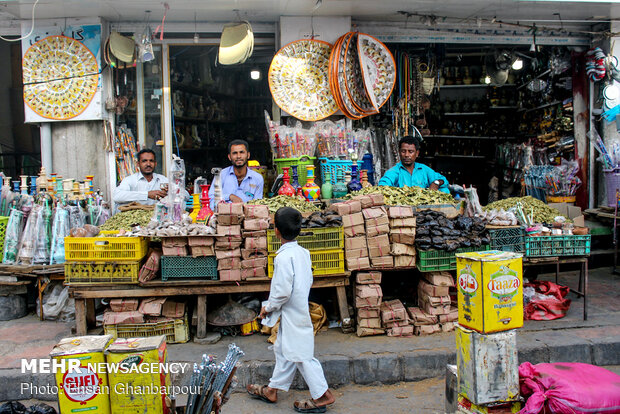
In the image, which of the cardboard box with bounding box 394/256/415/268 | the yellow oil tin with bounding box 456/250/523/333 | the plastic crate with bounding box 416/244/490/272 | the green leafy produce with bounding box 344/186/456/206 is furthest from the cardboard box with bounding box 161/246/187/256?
the yellow oil tin with bounding box 456/250/523/333

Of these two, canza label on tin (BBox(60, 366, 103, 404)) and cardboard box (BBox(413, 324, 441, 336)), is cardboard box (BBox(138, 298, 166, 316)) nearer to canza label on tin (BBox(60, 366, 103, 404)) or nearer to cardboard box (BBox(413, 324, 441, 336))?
canza label on tin (BBox(60, 366, 103, 404))

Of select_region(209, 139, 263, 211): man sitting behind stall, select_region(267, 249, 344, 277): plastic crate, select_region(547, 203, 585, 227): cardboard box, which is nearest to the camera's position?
select_region(267, 249, 344, 277): plastic crate

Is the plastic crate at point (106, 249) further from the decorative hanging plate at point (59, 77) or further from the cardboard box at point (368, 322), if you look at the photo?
the decorative hanging plate at point (59, 77)

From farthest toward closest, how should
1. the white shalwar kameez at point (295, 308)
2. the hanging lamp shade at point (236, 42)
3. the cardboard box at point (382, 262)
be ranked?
the hanging lamp shade at point (236, 42) → the cardboard box at point (382, 262) → the white shalwar kameez at point (295, 308)

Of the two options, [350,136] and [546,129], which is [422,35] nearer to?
[350,136]

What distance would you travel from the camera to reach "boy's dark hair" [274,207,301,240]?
3746 mm

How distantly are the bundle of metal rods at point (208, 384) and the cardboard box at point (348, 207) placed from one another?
235 centimetres

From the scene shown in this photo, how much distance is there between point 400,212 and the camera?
4934 millimetres

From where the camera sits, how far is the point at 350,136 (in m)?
6.56

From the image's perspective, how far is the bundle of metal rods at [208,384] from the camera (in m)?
2.64

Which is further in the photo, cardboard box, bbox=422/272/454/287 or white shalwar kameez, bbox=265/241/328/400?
cardboard box, bbox=422/272/454/287

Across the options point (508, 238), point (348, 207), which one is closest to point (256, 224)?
point (348, 207)

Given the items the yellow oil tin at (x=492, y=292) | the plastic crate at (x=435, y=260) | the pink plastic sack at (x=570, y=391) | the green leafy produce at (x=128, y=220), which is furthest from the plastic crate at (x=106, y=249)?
the pink plastic sack at (x=570, y=391)

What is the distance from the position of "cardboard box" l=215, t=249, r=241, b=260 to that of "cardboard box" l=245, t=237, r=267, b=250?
0.10 metres
